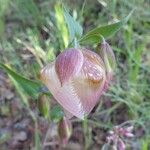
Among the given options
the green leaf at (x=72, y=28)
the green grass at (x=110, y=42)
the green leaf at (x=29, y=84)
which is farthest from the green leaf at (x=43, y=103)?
the green grass at (x=110, y=42)

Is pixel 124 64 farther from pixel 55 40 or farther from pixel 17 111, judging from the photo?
pixel 17 111

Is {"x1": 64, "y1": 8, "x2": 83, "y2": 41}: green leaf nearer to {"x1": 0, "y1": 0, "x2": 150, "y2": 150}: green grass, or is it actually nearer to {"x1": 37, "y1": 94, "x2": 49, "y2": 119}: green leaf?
{"x1": 37, "y1": 94, "x2": 49, "y2": 119}: green leaf

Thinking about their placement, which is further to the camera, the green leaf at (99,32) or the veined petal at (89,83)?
the green leaf at (99,32)

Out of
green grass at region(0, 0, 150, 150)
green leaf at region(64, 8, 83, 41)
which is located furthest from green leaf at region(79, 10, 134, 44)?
green grass at region(0, 0, 150, 150)

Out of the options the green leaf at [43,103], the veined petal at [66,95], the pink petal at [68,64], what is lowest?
the green leaf at [43,103]

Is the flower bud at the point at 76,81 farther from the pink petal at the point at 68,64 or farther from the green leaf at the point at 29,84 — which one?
the green leaf at the point at 29,84

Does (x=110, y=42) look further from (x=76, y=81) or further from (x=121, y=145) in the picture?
(x=76, y=81)
